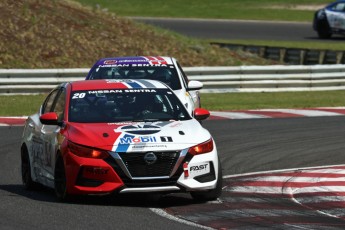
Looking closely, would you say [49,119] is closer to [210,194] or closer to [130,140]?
[130,140]

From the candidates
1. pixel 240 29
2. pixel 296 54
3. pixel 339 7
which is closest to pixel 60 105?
pixel 296 54

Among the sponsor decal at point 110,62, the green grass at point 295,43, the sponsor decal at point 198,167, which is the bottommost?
the green grass at point 295,43

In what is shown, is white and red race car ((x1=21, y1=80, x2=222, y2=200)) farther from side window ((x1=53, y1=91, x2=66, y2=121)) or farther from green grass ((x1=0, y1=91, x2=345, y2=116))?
green grass ((x1=0, y1=91, x2=345, y2=116))

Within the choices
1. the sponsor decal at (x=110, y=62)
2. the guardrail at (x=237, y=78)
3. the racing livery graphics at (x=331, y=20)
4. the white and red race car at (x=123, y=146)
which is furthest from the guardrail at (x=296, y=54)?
the white and red race car at (x=123, y=146)

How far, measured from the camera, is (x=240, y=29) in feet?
158

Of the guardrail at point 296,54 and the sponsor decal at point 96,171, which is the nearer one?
the sponsor decal at point 96,171

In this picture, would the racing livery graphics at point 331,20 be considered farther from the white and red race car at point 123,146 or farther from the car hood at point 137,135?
the car hood at point 137,135

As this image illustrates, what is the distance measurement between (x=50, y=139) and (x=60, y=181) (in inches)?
28.0

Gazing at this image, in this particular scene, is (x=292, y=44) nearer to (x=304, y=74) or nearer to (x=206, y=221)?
(x=304, y=74)

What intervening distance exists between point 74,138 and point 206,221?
1.87 metres

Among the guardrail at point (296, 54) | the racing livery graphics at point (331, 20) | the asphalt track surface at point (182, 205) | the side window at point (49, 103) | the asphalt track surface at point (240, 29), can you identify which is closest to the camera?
the asphalt track surface at point (182, 205)

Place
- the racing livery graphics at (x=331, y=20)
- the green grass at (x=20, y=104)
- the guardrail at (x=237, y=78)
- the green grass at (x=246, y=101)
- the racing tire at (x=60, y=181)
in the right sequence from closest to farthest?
the racing tire at (x=60, y=181) < the green grass at (x=20, y=104) < the green grass at (x=246, y=101) < the guardrail at (x=237, y=78) < the racing livery graphics at (x=331, y=20)

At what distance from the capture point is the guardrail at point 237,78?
26.9 m

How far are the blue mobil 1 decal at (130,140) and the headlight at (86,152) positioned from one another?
0.16 metres
